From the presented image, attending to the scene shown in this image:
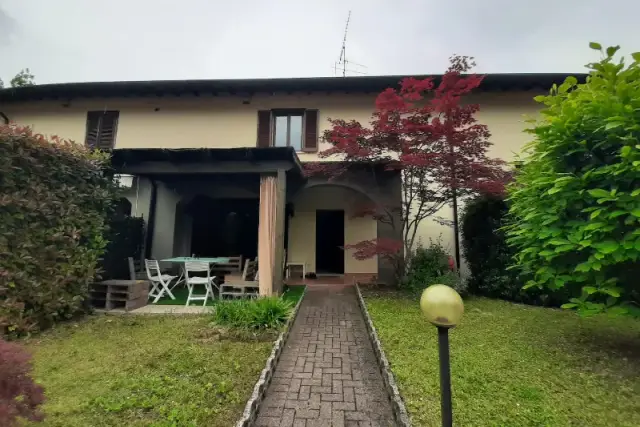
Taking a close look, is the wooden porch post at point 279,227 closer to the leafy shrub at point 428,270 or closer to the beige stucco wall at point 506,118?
the leafy shrub at point 428,270

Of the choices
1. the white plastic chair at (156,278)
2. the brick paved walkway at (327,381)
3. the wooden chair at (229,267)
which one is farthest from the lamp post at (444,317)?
the wooden chair at (229,267)

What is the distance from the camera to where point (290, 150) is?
6.27m

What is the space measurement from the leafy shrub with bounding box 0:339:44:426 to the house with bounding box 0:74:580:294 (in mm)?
7396

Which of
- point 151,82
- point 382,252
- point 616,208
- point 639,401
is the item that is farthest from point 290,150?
point 151,82

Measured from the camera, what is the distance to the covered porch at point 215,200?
649cm

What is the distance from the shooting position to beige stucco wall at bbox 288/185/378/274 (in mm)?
10578

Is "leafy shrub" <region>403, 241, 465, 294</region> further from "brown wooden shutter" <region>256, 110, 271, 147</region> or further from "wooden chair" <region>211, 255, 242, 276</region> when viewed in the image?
"brown wooden shutter" <region>256, 110, 271, 147</region>

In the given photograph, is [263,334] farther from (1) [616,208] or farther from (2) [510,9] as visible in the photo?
(2) [510,9]

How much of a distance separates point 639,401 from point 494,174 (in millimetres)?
4815

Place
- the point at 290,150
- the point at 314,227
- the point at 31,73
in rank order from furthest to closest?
1. the point at 31,73
2. the point at 314,227
3. the point at 290,150

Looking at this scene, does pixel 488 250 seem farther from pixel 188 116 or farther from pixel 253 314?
pixel 188 116

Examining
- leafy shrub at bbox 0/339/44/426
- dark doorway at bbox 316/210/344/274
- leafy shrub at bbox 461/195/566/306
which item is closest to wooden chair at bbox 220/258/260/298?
dark doorway at bbox 316/210/344/274

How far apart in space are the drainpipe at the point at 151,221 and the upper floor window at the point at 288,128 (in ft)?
12.4

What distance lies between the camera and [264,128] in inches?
408
